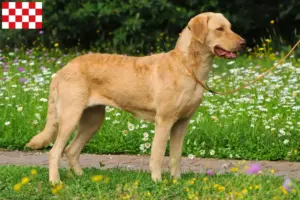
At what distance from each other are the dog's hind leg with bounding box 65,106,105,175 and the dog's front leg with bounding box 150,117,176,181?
79cm

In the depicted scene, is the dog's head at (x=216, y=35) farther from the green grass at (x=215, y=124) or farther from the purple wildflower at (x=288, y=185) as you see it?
the green grass at (x=215, y=124)

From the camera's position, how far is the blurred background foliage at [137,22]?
15.5 m

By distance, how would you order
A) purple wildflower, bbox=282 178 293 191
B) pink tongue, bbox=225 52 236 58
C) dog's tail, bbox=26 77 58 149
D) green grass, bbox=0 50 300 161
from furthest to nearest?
green grass, bbox=0 50 300 161
dog's tail, bbox=26 77 58 149
pink tongue, bbox=225 52 236 58
purple wildflower, bbox=282 178 293 191

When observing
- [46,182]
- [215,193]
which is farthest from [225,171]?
[46,182]

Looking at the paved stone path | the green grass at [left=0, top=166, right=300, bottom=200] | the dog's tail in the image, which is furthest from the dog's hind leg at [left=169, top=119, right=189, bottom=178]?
the dog's tail

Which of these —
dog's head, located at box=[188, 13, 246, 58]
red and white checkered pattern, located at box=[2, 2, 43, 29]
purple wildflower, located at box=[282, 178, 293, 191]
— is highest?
dog's head, located at box=[188, 13, 246, 58]

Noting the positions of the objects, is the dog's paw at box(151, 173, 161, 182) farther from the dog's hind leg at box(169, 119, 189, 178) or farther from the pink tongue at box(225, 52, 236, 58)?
the pink tongue at box(225, 52, 236, 58)

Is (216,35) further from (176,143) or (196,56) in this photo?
(176,143)

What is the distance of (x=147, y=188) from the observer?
643 cm

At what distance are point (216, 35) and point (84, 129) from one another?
1631mm

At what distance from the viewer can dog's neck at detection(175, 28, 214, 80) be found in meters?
6.64

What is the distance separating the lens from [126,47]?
15.9m

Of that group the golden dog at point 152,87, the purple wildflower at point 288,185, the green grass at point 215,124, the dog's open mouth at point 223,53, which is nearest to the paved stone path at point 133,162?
the green grass at point 215,124

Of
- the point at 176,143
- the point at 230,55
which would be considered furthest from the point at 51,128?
the point at 230,55
